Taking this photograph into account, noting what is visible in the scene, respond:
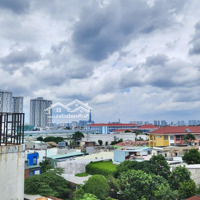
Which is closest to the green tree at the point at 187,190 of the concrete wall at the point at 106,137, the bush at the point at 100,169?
the bush at the point at 100,169

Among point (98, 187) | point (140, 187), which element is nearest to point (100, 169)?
point (98, 187)

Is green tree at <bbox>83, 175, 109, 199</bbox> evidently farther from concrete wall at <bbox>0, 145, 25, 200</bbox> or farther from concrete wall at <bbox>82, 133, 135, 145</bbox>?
concrete wall at <bbox>82, 133, 135, 145</bbox>

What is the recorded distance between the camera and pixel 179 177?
1800 centimetres

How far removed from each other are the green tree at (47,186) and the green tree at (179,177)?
29.5ft

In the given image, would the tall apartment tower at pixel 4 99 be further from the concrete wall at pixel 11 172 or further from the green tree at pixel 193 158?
the concrete wall at pixel 11 172

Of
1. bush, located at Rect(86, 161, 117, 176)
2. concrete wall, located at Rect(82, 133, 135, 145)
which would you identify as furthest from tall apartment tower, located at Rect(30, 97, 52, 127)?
bush, located at Rect(86, 161, 117, 176)

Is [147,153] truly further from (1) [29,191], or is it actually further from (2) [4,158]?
(2) [4,158]

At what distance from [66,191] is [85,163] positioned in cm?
735

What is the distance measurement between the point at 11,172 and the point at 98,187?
7516mm

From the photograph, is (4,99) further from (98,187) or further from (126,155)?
(98,187)

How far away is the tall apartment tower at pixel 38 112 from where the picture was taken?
135m

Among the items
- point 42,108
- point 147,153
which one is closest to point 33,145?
point 147,153

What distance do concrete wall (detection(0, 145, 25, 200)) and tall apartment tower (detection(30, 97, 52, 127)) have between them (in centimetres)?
12675

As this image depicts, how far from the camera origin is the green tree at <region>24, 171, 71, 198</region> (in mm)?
16375
